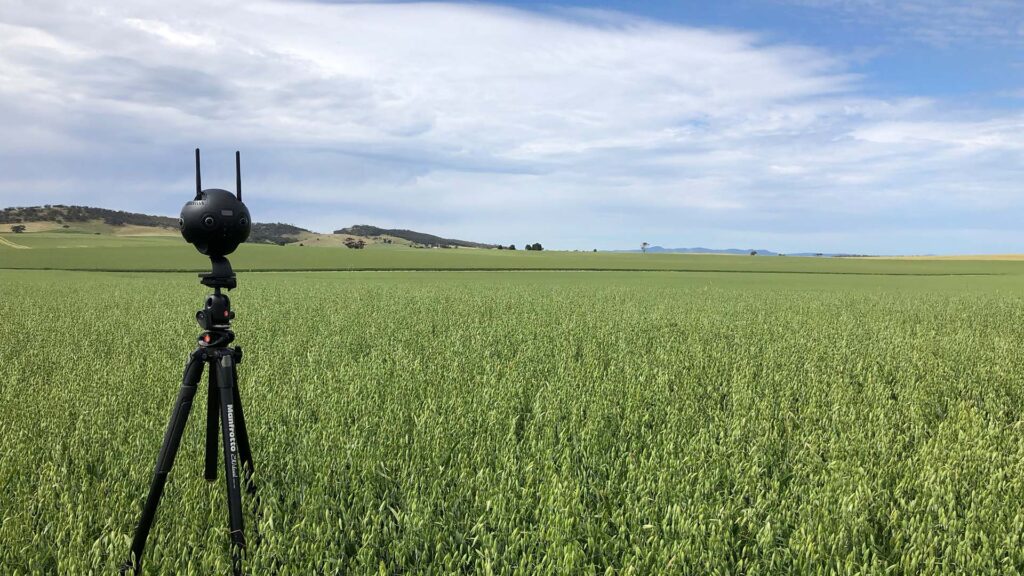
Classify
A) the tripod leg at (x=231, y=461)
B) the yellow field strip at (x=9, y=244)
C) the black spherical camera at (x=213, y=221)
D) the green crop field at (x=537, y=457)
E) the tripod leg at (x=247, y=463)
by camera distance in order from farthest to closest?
the yellow field strip at (x=9, y=244), the tripod leg at (x=247, y=463), the green crop field at (x=537, y=457), the black spherical camera at (x=213, y=221), the tripod leg at (x=231, y=461)

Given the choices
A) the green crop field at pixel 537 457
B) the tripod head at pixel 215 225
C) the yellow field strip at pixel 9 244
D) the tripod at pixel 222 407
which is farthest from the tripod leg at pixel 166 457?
the yellow field strip at pixel 9 244

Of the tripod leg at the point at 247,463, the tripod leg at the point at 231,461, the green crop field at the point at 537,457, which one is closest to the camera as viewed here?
the tripod leg at the point at 231,461

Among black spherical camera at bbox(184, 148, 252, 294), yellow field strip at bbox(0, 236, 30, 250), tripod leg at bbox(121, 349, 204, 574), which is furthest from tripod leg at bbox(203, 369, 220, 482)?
yellow field strip at bbox(0, 236, 30, 250)

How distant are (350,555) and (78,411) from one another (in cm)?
456

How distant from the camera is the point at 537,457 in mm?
4906

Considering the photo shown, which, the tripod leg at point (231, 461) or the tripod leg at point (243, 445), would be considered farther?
the tripod leg at point (243, 445)

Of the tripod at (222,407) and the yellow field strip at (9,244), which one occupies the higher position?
the yellow field strip at (9,244)

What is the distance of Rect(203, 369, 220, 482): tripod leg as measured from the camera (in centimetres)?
364

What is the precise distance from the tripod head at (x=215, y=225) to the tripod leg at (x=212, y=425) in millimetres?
602

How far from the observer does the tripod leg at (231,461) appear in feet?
11.0

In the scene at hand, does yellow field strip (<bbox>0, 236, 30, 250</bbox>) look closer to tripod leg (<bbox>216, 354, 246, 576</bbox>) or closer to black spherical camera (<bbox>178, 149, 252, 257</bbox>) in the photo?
black spherical camera (<bbox>178, 149, 252, 257</bbox>)

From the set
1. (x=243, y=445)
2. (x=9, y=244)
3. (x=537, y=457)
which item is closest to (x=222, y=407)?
(x=243, y=445)

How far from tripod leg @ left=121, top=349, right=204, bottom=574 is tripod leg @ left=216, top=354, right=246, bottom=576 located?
142 mm

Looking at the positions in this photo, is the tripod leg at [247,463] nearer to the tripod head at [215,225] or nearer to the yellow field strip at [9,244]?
the tripod head at [215,225]
